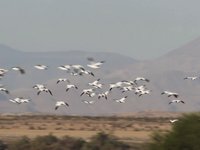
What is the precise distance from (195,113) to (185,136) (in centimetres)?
190

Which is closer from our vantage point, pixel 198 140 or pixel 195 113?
pixel 198 140

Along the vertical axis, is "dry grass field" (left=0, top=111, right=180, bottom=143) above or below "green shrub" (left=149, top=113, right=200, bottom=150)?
above

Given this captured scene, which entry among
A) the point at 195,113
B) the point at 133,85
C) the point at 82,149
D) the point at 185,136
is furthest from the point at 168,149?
the point at 133,85

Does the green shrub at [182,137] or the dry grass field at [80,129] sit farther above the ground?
the dry grass field at [80,129]

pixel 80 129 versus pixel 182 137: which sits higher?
pixel 80 129

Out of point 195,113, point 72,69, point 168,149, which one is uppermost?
point 72,69

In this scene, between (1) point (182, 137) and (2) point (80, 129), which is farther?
(2) point (80, 129)

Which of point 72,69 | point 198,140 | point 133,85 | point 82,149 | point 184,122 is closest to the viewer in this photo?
point 198,140

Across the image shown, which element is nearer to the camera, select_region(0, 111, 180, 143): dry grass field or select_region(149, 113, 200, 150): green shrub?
select_region(149, 113, 200, 150): green shrub

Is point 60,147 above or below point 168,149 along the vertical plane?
above

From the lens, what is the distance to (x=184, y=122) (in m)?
22.4

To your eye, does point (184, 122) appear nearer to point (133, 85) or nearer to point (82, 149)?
point (82, 149)

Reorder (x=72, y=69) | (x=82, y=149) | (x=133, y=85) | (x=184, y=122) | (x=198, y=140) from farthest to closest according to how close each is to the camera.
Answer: (x=133, y=85), (x=72, y=69), (x=82, y=149), (x=184, y=122), (x=198, y=140)

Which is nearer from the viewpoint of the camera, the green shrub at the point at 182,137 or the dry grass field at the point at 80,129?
the green shrub at the point at 182,137
